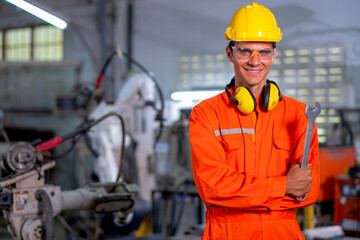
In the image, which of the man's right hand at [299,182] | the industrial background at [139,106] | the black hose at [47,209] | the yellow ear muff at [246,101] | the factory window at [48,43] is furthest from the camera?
the factory window at [48,43]

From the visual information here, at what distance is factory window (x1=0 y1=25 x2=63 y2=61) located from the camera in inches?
345

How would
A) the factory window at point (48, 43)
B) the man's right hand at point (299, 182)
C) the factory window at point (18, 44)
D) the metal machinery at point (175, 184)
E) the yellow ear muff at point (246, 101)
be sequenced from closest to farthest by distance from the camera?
1. the man's right hand at point (299, 182)
2. the yellow ear muff at point (246, 101)
3. the metal machinery at point (175, 184)
4. the factory window at point (48, 43)
5. the factory window at point (18, 44)

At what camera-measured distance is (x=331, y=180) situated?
4.86 metres

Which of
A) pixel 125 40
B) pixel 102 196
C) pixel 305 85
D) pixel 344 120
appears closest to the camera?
pixel 102 196

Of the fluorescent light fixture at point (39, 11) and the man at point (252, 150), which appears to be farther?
the fluorescent light fixture at point (39, 11)

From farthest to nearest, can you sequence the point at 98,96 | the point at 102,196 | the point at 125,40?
the point at 125,40 < the point at 98,96 < the point at 102,196

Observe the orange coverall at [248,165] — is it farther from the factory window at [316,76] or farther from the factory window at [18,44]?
the factory window at [18,44]

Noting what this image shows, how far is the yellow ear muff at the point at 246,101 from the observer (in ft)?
6.13

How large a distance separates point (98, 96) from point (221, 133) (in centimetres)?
301

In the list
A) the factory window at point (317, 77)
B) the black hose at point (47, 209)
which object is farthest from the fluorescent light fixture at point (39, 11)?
the factory window at point (317, 77)

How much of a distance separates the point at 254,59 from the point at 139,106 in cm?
334

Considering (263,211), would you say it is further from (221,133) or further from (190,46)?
(190,46)

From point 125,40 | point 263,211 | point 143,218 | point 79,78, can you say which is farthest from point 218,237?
point 79,78

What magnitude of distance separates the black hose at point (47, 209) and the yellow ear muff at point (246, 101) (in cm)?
140
